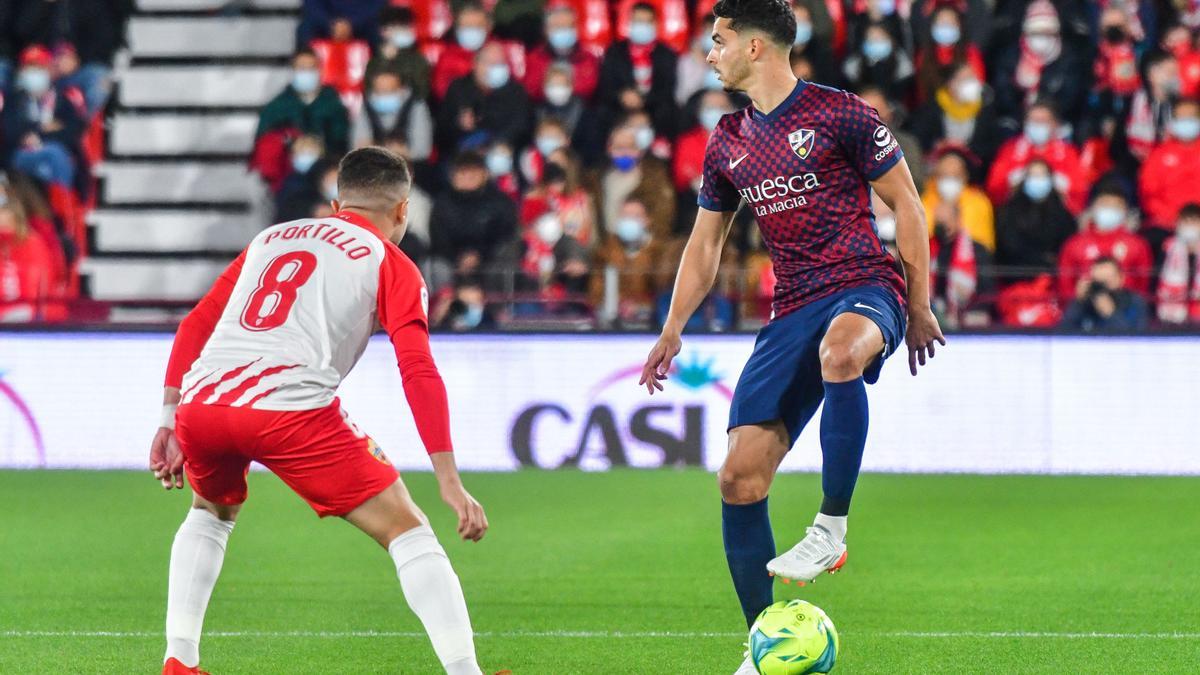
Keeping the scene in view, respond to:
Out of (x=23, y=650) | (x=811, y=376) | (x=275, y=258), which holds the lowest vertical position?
A: (x=23, y=650)

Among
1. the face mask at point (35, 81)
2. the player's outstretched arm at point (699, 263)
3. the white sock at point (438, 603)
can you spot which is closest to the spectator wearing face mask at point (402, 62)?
the face mask at point (35, 81)

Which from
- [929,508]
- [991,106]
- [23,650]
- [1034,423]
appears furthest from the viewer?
[991,106]

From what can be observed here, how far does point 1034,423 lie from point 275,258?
8.97 m

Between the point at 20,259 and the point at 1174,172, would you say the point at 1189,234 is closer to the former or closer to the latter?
the point at 1174,172

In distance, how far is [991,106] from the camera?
50.2ft

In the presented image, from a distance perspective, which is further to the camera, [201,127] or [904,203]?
[201,127]

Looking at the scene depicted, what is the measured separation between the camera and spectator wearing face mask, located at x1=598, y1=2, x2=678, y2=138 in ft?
51.3

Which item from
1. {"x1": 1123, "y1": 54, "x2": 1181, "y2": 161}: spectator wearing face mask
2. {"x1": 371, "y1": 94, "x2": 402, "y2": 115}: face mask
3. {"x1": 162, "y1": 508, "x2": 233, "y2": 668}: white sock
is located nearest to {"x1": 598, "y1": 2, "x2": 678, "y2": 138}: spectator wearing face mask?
{"x1": 371, "y1": 94, "x2": 402, "y2": 115}: face mask

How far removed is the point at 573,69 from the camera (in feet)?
52.6

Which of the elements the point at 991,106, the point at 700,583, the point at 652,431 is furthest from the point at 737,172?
the point at 991,106

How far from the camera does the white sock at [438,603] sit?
5.25m

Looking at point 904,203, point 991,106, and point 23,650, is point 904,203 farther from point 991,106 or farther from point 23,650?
point 991,106

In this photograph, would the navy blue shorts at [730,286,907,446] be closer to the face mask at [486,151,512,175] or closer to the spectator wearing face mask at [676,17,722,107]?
the face mask at [486,151,512,175]

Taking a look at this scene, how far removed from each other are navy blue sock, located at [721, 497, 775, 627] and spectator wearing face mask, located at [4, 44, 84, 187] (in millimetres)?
11843
